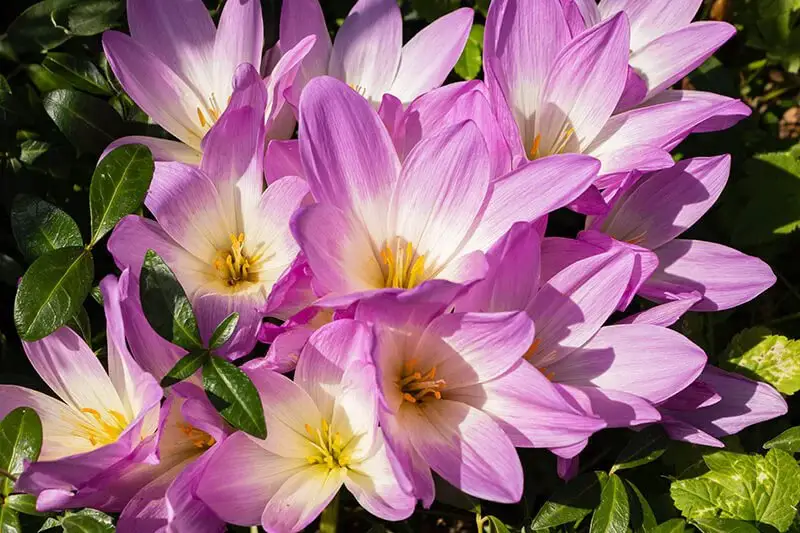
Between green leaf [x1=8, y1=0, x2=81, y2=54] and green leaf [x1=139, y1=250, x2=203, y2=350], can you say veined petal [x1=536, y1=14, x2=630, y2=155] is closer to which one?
green leaf [x1=139, y1=250, x2=203, y2=350]

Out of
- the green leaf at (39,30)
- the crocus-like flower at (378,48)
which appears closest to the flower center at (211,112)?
the crocus-like flower at (378,48)

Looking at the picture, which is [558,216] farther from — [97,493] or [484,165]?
[97,493]

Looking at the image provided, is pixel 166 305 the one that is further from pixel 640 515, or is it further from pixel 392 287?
pixel 640 515

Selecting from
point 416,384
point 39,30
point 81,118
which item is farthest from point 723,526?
point 39,30

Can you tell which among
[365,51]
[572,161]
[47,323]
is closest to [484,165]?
[572,161]

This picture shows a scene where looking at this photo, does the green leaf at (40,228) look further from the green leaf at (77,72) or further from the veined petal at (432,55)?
the veined petal at (432,55)
